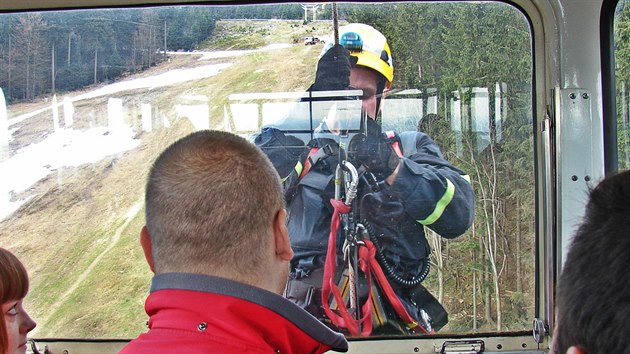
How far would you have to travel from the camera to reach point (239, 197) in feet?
4.89

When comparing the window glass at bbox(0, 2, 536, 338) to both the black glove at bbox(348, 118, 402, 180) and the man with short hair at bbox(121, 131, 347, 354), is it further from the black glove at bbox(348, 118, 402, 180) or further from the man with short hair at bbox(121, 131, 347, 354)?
the man with short hair at bbox(121, 131, 347, 354)

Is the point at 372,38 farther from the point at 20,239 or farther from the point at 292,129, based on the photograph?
the point at 20,239

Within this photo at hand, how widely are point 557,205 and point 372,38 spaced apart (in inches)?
37.1

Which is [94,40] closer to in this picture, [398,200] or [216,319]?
[398,200]

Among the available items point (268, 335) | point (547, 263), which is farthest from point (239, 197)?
point (547, 263)

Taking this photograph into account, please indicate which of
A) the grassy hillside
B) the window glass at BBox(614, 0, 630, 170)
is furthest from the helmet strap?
the window glass at BBox(614, 0, 630, 170)

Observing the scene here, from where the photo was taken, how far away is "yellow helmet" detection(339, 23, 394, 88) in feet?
9.11

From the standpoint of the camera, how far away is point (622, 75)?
2711 millimetres

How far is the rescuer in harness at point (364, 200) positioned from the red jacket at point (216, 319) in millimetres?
1327

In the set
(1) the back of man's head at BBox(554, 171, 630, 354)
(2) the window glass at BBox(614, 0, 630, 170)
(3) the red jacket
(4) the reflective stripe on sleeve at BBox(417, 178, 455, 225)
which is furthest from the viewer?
(4) the reflective stripe on sleeve at BBox(417, 178, 455, 225)

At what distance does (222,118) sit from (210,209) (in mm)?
1409

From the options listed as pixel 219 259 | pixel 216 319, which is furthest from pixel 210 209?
pixel 216 319

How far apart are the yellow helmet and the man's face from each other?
0.08 ft

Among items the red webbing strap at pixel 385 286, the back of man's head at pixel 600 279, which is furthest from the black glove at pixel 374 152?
the back of man's head at pixel 600 279
